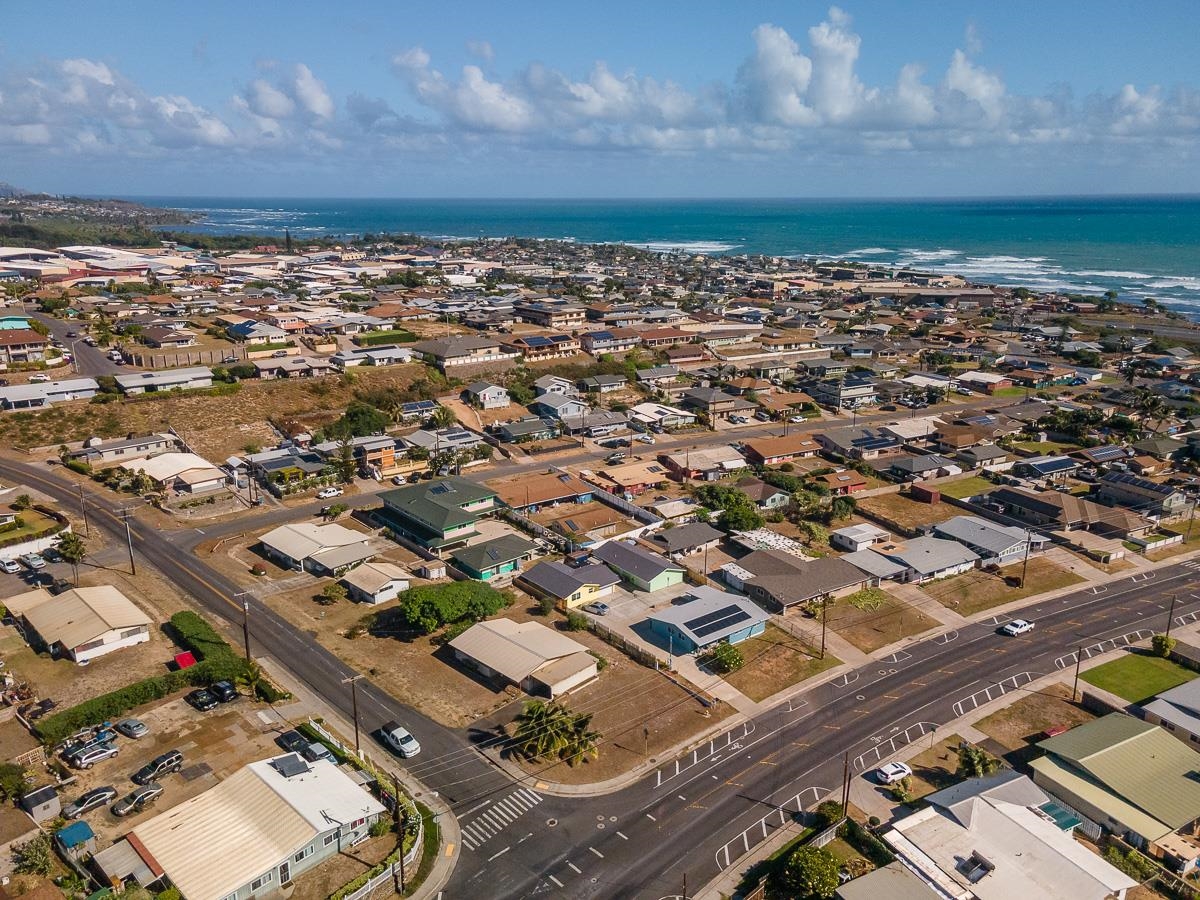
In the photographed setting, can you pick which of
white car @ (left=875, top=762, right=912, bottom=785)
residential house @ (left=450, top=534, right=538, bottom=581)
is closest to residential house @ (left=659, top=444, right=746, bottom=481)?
residential house @ (left=450, top=534, right=538, bottom=581)

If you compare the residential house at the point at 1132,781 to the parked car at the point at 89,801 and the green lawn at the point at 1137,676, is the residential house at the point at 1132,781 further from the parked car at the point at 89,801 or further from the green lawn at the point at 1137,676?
the parked car at the point at 89,801

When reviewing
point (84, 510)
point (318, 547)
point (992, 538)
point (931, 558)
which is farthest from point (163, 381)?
point (992, 538)

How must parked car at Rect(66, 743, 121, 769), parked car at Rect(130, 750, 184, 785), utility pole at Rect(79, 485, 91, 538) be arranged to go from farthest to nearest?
utility pole at Rect(79, 485, 91, 538), parked car at Rect(66, 743, 121, 769), parked car at Rect(130, 750, 184, 785)

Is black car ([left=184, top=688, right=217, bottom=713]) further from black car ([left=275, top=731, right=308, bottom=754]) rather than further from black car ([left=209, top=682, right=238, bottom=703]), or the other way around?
black car ([left=275, top=731, right=308, bottom=754])

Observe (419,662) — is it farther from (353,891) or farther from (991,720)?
(991,720)

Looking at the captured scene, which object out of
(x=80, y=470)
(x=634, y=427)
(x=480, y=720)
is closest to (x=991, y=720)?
(x=480, y=720)

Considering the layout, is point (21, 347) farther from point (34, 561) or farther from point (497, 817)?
point (497, 817)
